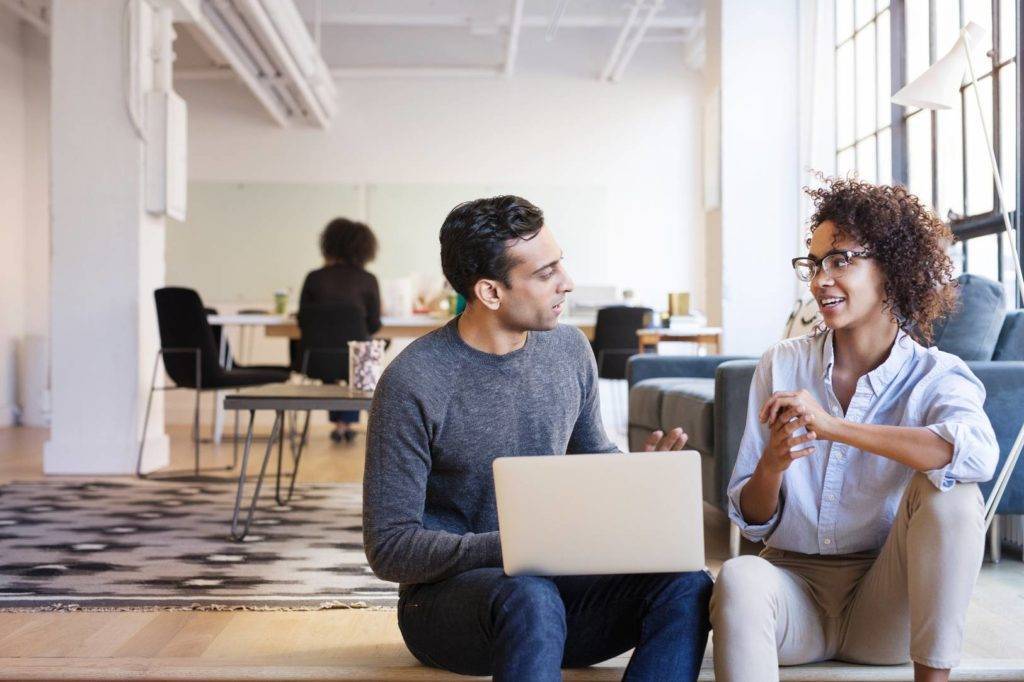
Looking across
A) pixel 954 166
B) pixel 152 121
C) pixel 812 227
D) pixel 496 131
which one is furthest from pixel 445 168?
pixel 812 227

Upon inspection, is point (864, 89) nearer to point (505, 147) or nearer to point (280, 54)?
point (280, 54)

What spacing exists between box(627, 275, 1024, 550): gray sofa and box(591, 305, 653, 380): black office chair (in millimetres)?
3159

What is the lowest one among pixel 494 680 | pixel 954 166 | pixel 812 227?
pixel 494 680

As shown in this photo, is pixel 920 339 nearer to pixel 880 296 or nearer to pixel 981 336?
pixel 880 296

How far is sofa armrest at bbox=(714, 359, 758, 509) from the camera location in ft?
10.6

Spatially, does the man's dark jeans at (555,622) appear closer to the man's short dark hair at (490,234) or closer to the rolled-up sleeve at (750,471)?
the rolled-up sleeve at (750,471)

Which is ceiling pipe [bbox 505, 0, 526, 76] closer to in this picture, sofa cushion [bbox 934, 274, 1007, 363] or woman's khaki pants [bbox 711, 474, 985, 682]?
sofa cushion [bbox 934, 274, 1007, 363]

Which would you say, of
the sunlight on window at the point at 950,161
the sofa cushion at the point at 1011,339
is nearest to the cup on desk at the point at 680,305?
the sunlight on window at the point at 950,161

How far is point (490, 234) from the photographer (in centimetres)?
175

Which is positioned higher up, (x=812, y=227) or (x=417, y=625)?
(x=812, y=227)

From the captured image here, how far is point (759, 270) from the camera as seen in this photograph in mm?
5688

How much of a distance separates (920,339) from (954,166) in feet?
9.08

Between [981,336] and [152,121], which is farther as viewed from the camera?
[152,121]

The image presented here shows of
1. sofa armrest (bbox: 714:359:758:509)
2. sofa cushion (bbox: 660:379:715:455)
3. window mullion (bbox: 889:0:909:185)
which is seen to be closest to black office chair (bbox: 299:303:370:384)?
sofa cushion (bbox: 660:379:715:455)
